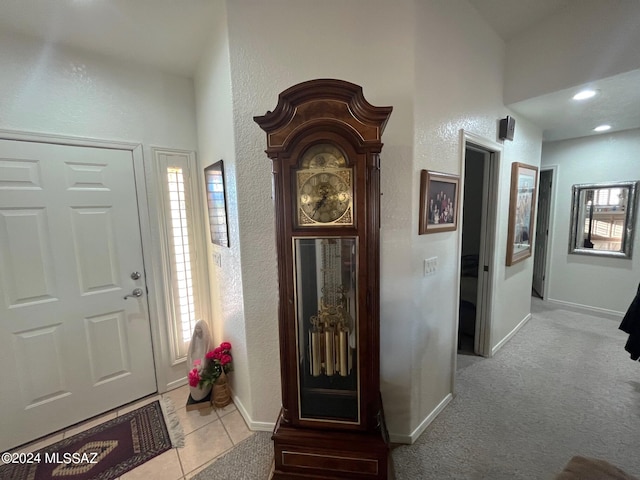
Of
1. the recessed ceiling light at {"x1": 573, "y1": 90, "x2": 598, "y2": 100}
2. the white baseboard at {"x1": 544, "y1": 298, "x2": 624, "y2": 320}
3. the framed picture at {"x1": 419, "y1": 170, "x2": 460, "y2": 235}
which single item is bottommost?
the white baseboard at {"x1": 544, "y1": 298, "x2": 624, "y2": 320}

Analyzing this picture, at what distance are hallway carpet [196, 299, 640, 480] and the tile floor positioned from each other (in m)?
0.09

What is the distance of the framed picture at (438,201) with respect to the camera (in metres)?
1.56

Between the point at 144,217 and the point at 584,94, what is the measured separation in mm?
3519

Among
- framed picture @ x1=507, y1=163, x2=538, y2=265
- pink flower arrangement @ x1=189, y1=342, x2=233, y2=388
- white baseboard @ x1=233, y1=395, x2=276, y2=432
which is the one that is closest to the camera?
white baseboard @ x1=233, y1=395, x2=276, y2=432

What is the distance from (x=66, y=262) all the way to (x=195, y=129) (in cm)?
132

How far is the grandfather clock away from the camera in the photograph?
109 cm

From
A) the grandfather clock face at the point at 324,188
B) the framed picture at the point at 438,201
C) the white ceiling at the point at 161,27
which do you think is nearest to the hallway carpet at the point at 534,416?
the framed picture at the point at 438,201

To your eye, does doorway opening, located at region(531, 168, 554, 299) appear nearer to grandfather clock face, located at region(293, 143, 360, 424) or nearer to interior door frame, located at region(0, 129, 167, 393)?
grandfather clock face, located at region(293, 143, 360, 424)

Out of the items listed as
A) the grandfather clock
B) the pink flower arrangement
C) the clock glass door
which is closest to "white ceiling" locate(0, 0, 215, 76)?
the grandfather clock

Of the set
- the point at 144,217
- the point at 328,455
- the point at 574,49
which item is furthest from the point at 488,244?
the point at 144,217

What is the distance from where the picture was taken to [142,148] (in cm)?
200

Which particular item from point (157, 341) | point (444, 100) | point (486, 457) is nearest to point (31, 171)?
point (157, 341)

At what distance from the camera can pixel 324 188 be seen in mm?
1169

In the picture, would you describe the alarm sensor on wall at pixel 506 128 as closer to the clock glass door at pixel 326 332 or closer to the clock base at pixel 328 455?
the clock glass door at pixel 326 332
